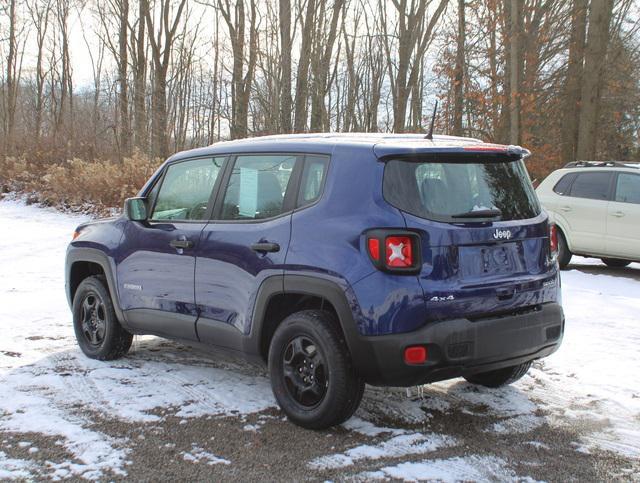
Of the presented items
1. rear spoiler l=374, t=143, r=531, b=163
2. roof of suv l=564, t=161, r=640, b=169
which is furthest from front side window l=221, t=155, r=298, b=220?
roof of suv l=564, t=161, r=640, b=169

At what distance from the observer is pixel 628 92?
69.9 feet

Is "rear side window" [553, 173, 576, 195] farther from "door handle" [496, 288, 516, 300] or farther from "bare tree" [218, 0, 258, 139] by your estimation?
"bare tree" [218, 0, 258, 139]

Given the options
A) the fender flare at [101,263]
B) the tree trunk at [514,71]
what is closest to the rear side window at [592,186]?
the fender flare at [101,263]

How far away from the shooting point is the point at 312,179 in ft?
13.9

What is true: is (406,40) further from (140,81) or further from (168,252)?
(168,252)

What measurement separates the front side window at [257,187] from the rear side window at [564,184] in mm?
8004

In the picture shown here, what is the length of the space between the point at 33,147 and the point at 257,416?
2257 cm

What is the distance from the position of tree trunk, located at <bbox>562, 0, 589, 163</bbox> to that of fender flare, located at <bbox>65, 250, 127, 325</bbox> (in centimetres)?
1738

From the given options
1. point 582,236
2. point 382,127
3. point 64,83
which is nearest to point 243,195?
point 582,236

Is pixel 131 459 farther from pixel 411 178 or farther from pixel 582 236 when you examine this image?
pixel 582 236

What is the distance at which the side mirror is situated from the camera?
5.31 m

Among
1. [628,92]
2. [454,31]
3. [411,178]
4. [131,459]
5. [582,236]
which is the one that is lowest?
[131,459]

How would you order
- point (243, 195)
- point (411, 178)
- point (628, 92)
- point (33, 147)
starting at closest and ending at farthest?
point (411, 178), point (243, 195), point (628, 92), point (33, 147)

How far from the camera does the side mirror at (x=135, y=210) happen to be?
17.4ft
